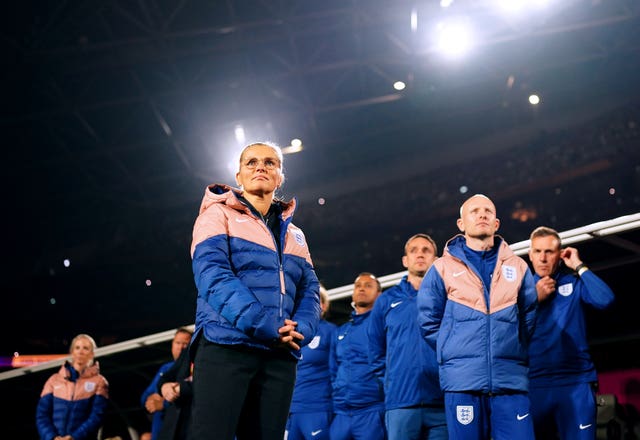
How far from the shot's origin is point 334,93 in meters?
15.4

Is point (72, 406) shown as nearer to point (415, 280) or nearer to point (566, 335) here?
point (415, 280)

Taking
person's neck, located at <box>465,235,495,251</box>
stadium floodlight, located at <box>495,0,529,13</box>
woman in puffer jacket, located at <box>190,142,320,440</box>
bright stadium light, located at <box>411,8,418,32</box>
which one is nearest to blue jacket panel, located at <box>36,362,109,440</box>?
person's neck, located at <box>465,235,495,251</box>

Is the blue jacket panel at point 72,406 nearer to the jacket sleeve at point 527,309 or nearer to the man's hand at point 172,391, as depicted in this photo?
the man's hand at point 172,391

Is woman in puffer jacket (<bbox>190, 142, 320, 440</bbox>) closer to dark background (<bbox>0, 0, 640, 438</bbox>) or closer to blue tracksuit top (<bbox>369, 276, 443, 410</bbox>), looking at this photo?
blue tracksuit top (<bbox>369, 276, 443, 410</bbox>)

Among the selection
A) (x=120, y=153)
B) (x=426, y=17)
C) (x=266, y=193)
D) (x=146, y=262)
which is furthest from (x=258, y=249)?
(x=146, y=262)

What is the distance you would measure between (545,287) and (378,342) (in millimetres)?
1383

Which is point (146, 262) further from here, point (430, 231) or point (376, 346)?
point (376, 346)

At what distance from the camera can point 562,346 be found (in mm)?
4859

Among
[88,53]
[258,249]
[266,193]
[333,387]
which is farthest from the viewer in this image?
[88,53]

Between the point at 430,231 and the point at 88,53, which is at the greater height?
the point at 88,53

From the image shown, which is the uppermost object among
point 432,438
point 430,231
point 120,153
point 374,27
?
point 374,27

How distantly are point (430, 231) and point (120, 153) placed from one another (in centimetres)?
776

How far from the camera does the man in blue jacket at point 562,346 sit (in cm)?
465

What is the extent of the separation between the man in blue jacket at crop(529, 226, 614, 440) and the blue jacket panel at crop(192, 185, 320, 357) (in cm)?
248
